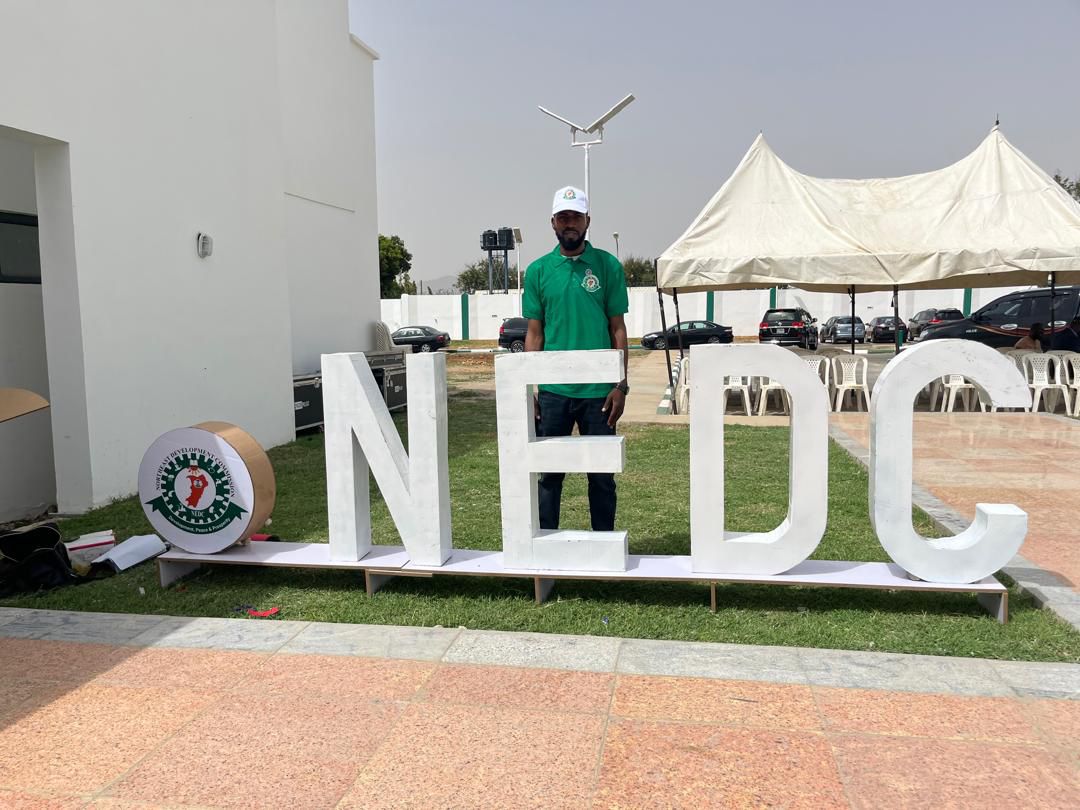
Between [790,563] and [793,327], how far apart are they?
28.0m

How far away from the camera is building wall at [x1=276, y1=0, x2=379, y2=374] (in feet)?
38.9

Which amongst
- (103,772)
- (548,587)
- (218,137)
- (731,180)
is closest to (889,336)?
(731,180)

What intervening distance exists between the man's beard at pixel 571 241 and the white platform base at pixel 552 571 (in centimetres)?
169

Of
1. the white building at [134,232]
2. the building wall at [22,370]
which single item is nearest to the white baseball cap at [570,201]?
the white building at [134,232]

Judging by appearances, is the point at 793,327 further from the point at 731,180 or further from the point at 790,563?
the point at 790,563

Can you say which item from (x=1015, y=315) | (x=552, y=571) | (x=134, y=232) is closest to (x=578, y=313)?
(x=552, y=571)

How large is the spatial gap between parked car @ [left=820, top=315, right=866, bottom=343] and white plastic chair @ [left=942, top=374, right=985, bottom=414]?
21.2 meters

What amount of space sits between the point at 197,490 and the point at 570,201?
2.65 m

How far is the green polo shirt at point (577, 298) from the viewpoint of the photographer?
4531 millimetres

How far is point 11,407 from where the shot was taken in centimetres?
473

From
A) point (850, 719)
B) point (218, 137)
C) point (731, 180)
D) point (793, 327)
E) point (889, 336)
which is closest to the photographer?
point (850, 719)

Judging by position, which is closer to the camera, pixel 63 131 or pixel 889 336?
pixel 63 131

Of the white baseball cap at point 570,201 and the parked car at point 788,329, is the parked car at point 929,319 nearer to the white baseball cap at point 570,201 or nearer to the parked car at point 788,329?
the parked car at point 788,329

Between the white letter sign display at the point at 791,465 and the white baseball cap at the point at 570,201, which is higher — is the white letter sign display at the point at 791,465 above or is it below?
below
